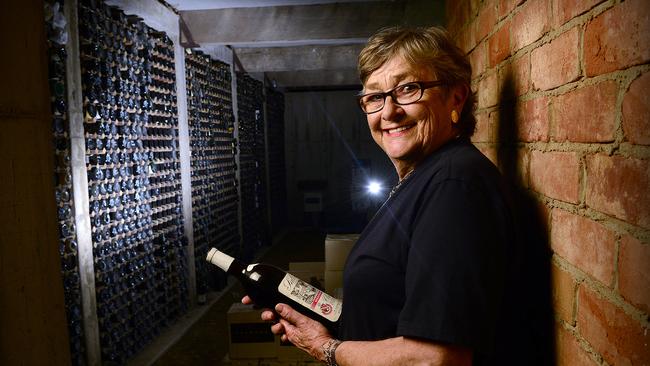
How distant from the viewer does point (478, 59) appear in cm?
160

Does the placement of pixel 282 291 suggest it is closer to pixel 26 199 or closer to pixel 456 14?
pixel 26 199

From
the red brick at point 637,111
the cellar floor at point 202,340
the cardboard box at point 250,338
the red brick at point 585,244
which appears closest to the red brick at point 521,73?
the red brick at point 585,244

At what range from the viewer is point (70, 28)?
9.31 ft

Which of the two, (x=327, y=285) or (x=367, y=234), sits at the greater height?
(x=367, y=234)

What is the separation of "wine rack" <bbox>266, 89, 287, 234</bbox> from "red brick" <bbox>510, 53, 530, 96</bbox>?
7584 mm

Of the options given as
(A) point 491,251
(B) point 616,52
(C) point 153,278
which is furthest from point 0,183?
(C) point 153,278

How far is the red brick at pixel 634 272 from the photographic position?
620mm

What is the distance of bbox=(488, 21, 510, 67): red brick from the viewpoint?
1.26 m

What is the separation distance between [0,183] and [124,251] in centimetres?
197

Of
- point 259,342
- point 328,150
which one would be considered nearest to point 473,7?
point 259,342

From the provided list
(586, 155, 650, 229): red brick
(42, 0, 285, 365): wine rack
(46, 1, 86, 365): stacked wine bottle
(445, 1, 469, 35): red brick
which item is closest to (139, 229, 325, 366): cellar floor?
(42, 0, 285, 365): wine rack

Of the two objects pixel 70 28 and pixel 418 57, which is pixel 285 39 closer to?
pixel 70 28

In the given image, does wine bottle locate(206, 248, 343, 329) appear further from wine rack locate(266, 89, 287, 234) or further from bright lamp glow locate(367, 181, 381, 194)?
bright lamp glow locate(367, 181, 381, 194)

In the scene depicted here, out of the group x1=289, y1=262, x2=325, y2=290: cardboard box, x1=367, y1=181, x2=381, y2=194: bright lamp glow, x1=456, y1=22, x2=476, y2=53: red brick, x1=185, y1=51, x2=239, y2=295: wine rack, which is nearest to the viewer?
x1=456, y1=22, x2=476, y2=53: red brick
